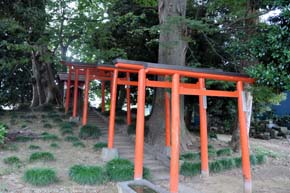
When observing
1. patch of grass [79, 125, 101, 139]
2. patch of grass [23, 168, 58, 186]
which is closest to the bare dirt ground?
patch of grass [23, 168, 58, 186]

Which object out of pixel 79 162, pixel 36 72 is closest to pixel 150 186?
pixel 79 162

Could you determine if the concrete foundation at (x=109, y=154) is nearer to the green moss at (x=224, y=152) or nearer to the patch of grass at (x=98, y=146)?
the patch of grass at (x=98, y=146)

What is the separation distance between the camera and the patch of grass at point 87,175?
5.73 metres

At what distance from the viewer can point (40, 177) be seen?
5461 millimetres

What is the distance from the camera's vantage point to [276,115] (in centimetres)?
1639

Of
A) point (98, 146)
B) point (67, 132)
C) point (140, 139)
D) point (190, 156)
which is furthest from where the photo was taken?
point (67, 132)

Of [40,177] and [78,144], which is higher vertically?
[78,144]

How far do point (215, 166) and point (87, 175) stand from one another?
136 inches

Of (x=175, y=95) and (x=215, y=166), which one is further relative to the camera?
(x=215, y=166)

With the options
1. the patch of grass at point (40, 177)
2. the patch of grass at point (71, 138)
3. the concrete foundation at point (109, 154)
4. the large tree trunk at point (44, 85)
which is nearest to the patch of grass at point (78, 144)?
the patch of grass at point (71, 138)

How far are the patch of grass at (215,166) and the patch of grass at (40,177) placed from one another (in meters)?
3.88

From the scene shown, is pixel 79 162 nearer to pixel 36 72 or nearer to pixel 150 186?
pixel 150 186

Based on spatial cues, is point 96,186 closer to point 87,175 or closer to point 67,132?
point 87,175

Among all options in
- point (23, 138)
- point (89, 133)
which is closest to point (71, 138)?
point (89, 133)
